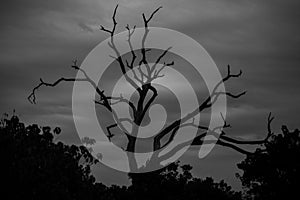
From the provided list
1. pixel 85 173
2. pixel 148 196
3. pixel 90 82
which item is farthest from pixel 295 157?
pixel 85 173

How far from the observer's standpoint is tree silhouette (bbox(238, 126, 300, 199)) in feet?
108

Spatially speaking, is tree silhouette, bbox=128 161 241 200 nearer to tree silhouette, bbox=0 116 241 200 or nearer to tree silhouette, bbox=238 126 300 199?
tree silhouette, bbox=238 126 300 199

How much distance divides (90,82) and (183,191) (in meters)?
8.13

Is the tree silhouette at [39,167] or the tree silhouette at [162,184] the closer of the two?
the tree silhouette at [39,167]

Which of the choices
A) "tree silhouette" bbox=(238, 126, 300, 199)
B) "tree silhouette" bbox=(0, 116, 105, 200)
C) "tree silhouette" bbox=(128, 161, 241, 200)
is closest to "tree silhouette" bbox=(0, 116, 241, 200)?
"tree silhouette" bbox=(0, 116, 105, 200)

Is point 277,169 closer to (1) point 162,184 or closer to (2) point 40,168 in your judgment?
(1) point 162,184

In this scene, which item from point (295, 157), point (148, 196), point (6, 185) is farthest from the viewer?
point (295, 157)

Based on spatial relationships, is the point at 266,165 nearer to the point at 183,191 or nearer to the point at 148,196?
the point at 183,191

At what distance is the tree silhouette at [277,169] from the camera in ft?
108

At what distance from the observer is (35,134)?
1656 centimetres

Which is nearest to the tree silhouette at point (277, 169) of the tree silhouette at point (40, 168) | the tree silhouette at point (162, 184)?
the tree silhouette at point (162, 184)

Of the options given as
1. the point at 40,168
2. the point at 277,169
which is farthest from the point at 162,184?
the point at 40,168

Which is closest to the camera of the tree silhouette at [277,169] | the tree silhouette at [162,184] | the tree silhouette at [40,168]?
the tree silhouette at [40,168]

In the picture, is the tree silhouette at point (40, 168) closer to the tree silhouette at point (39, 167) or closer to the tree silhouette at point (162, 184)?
the tree silhouette at point (39, 167)
